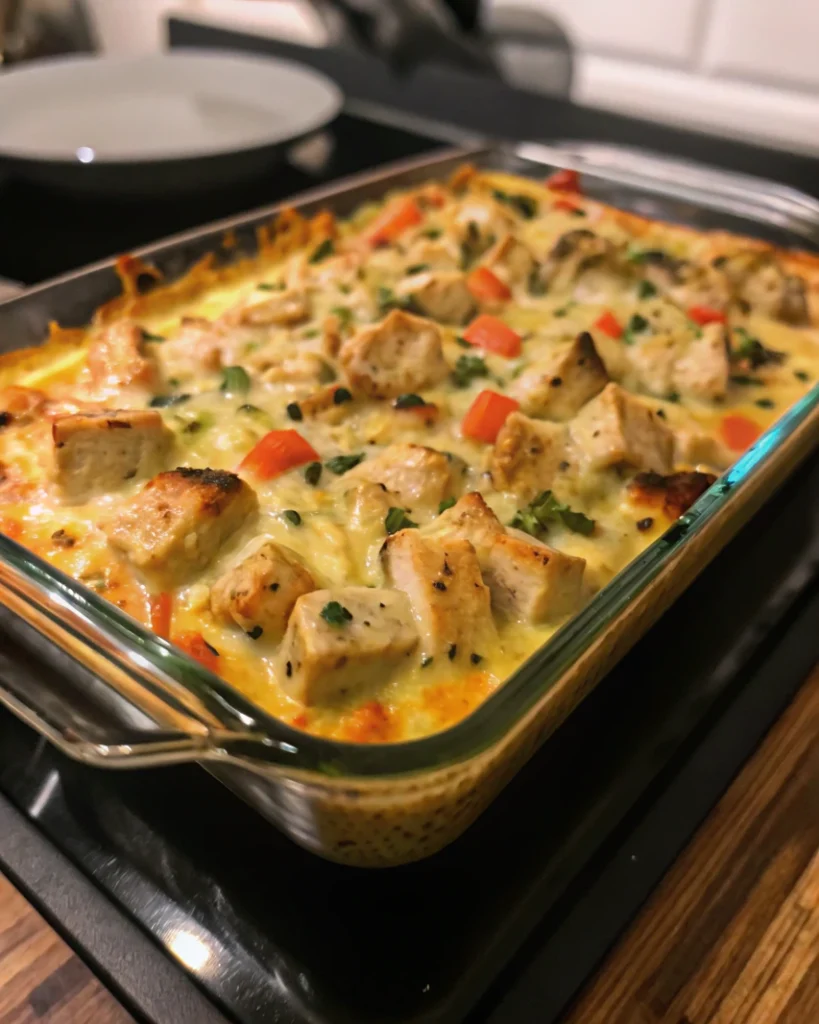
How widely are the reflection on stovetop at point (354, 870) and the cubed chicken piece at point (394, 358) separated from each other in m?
0.55

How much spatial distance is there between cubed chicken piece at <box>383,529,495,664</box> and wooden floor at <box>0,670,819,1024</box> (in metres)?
0.31

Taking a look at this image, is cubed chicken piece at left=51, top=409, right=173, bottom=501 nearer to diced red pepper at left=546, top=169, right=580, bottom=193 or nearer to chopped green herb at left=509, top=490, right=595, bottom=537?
chopped green herb at left=509, top=490, right=595, bottom=537

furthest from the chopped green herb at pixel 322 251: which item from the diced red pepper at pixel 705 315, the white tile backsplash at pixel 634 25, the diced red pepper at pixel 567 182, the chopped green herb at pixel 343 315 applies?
the white tile backsplash at pixel 634 25

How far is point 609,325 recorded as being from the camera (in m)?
1.64

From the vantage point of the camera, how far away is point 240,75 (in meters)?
2.58

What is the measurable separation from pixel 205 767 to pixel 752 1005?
0.56 metres

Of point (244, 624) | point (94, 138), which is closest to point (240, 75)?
point (94, 138)

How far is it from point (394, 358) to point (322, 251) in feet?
1.92

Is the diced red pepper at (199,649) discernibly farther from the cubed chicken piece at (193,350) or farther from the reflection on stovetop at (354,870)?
the cubed chicken piece at (193,350)

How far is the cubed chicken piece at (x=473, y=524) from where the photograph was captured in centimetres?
106

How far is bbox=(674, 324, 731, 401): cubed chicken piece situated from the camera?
1447 millimetres

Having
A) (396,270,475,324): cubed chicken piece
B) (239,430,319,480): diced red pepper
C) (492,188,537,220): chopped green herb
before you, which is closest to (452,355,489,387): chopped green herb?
(396,270,475,324): cubed chicken piece

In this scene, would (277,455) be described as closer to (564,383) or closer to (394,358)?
(394,358)

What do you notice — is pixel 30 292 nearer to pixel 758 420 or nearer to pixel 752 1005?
pixel 758 420
